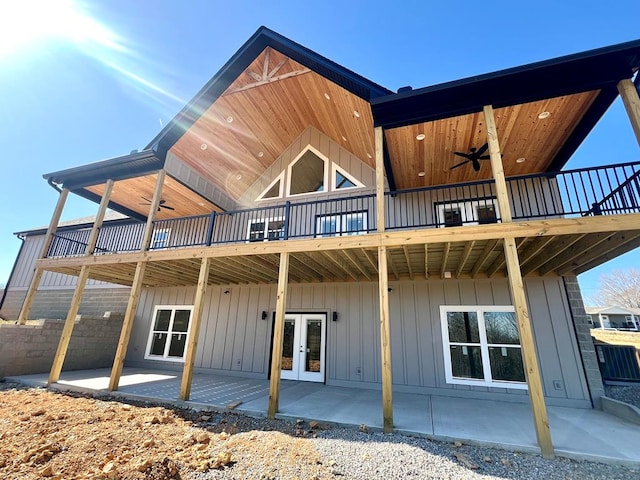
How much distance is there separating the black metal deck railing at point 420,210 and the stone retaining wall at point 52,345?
228 centimetres

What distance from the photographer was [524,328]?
388cm

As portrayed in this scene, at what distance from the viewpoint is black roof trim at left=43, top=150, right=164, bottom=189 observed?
759cm

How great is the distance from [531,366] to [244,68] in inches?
341

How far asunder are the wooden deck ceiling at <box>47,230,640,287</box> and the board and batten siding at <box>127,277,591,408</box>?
14.3 inches

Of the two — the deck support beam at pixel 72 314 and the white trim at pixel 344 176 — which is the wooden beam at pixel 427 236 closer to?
the deck support beam at pixel 72 314

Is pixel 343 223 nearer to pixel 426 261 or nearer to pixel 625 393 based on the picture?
pixel 426 261

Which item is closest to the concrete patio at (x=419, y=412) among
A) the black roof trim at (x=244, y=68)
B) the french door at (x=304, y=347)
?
the french door at (x=304, y=347)

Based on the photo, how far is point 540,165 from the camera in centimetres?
679

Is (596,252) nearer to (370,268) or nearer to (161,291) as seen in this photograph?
(370,268)

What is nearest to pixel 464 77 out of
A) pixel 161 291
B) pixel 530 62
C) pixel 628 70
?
pixel 530 62

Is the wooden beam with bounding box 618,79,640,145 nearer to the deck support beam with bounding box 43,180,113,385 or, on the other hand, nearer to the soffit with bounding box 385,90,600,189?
the soffit with bounding box 385,90,600,189

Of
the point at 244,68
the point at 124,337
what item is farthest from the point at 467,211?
the point at 124,337

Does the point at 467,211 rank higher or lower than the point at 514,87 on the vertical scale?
lower

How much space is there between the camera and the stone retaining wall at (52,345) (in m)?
7.22
